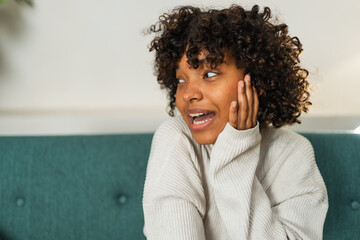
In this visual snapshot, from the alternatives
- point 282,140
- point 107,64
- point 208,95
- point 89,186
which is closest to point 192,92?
point 208,95

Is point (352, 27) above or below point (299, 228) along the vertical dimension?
above

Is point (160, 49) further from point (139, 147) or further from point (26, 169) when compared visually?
point (26, 169)

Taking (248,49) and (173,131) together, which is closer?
(248,49)

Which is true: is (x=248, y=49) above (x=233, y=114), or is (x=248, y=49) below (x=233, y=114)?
above

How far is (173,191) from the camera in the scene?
4.32 ft

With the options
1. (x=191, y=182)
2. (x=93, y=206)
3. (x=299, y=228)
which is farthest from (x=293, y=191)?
(x=93, y=206)

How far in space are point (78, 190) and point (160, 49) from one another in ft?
2.11

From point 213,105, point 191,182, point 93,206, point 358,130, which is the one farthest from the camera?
point 358,130

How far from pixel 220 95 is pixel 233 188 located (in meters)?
0.25

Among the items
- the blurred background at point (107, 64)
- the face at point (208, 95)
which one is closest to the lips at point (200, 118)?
the face at point (208, 95)

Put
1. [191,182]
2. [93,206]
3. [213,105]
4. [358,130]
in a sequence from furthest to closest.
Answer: [358,130] → [93,206] → [191,182] → [213,105]

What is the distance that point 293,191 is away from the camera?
1.39m

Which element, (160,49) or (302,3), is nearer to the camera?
(160,49)

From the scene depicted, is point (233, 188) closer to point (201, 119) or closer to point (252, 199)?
point (252, 199)
